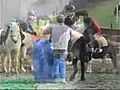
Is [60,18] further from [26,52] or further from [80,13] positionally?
[26,52]

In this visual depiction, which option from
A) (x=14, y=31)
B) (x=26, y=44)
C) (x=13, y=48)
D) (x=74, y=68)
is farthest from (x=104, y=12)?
(x=13, y=48)

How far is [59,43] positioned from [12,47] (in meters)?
0.81

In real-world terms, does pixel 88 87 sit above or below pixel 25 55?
below

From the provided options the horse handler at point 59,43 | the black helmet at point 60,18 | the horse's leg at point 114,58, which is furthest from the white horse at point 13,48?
the horse's leg at point 114,58

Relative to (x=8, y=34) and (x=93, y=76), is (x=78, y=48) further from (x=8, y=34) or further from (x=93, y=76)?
(x=8, y=34)

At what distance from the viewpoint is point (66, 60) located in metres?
7.24

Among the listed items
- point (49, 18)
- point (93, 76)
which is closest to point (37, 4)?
point (49, 18)

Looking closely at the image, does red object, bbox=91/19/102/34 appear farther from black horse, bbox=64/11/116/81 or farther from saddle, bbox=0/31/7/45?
saddle, bbox=0/31/7/45

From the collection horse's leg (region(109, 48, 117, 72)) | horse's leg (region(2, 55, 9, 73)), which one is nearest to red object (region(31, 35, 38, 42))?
horse's leg (region(2, 55, 9, 73))

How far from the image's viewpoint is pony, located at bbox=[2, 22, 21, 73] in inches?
294

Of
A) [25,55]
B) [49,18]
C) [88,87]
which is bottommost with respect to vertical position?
[88,87]

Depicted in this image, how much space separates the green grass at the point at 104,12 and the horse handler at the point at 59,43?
442 mm

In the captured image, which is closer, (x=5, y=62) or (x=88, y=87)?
(x=88, y=87)

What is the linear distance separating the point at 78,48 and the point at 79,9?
0.56m
